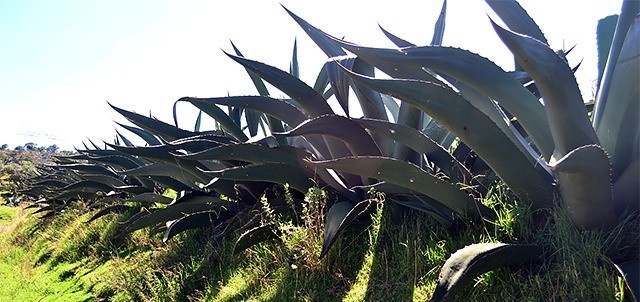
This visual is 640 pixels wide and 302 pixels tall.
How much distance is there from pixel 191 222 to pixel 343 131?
1.45 meters

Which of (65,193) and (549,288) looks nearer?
(549,288)

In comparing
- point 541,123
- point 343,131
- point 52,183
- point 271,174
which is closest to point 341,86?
point 343,131

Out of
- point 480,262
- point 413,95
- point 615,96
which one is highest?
point 413,95

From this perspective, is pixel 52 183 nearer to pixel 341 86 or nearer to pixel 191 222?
pixel 191 222

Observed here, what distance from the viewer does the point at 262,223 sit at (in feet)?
7.80

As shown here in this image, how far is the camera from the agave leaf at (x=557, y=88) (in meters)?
1.19

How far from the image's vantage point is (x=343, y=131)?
1.98m

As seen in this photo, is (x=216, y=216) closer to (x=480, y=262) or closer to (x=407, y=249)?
(x=407, y=249)

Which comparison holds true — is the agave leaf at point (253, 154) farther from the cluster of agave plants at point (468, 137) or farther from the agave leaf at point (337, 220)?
the agave leaf at point (337, 220)

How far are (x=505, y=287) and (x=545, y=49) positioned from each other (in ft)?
2.30

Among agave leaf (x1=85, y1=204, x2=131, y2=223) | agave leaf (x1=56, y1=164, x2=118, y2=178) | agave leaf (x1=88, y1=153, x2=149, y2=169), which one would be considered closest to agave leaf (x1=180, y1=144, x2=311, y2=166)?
agave leaf (x1=88, y1=153, x2=149, y2=169)

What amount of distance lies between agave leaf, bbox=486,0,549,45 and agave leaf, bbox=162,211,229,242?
2025 millimetres

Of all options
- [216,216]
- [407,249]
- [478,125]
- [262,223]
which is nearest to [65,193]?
[216,216]

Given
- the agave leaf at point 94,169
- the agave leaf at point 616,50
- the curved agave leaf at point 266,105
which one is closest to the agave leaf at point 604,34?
the agave leaf at point 616,50
